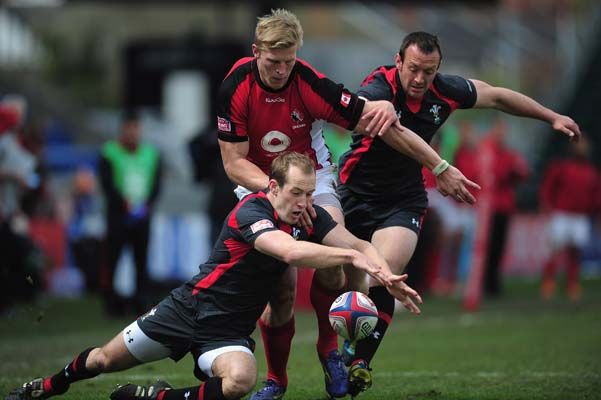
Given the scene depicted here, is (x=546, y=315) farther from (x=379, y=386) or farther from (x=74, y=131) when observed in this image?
(x=74, y=131)

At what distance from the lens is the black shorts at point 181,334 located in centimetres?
752

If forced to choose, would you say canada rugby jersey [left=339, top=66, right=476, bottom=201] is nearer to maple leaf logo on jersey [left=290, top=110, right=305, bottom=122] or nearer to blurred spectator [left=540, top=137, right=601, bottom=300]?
maple leaf logo on jersey [left=290, top=110, right=305, bottom=122]

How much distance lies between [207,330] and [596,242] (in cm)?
1581

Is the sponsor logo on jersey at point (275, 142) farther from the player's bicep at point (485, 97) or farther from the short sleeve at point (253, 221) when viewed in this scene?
the player's bicep at point (485, 97)

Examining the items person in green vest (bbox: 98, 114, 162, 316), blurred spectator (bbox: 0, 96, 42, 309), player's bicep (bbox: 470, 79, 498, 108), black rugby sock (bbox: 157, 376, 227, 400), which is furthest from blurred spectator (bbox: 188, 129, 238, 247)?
black rugby sock (bbox: 157, 376, 227, 400)

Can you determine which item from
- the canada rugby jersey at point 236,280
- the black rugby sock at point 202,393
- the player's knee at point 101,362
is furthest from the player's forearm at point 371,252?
the player's knee at point 101,362

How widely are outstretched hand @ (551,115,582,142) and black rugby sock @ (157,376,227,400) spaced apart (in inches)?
126

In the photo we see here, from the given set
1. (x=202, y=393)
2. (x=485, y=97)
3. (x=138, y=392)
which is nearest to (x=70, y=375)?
(x=138, y=392)

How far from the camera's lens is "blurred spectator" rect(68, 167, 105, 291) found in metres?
19.2

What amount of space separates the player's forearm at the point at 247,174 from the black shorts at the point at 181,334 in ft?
3.35

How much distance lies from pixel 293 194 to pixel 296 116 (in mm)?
1094

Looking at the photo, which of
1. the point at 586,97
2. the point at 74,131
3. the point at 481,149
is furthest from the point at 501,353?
the point at 74,131

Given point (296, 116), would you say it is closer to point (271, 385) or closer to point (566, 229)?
point (271, 385)

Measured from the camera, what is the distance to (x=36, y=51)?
38.3 m
